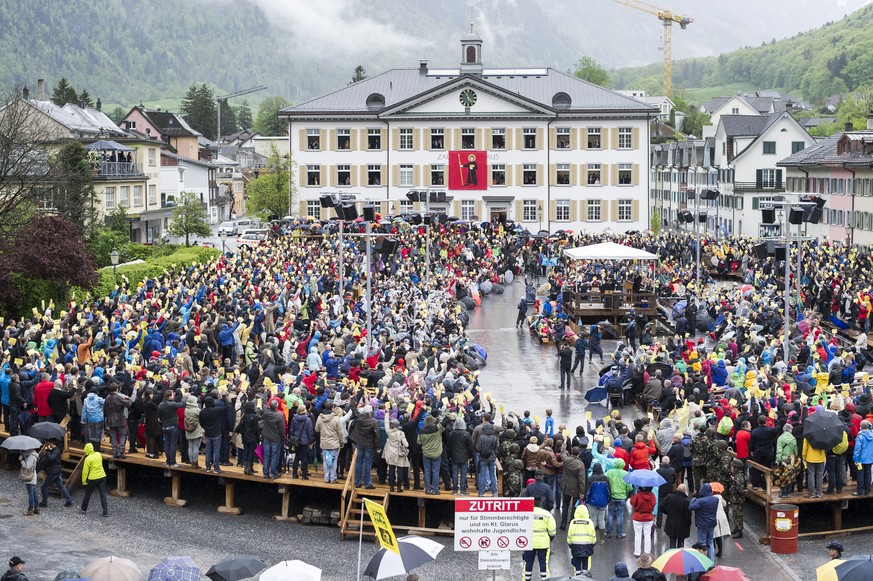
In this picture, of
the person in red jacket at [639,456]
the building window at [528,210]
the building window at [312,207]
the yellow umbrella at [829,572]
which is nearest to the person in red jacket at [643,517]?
the person in red jacket at [639,456]

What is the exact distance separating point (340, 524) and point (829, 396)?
34.0 ft

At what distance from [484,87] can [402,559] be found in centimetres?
6806

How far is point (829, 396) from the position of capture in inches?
974

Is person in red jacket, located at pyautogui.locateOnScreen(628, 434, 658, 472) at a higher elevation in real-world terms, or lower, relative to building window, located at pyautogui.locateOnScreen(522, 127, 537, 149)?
lower

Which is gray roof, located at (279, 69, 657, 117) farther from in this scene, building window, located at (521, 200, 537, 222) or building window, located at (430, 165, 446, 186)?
building window, located at (521, 200, 537, 222)

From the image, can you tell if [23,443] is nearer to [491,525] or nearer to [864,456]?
[491,525]

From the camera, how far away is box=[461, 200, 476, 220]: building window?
268 ft

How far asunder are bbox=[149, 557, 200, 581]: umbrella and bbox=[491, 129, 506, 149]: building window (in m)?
69.2

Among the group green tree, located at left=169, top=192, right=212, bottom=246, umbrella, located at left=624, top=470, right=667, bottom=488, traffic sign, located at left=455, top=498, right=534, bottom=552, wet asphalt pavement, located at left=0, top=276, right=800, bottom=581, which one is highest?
green tree, located at left=169, top=192, right=212, bottom=246

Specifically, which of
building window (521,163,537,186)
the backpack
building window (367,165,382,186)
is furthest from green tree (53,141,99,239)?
the backpack

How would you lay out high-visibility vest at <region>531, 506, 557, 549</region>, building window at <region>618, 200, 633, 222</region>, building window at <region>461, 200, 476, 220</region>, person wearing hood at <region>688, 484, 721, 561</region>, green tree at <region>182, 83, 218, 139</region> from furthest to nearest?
green tree at <region>182, 83, 218, 139</region>
building window at <region>618, 200, 633, 222</region>
building window at <region>461, 200, 476, 220</region>
person wearing hood at <region>688, 484, 721, 561</region>
high-visibility vest at <region>531, 506, 557, 549</region>

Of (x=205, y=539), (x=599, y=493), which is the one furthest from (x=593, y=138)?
(x=205, y=539)

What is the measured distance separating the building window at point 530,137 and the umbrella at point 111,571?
2741 inches

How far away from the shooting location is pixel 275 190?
266 ft
